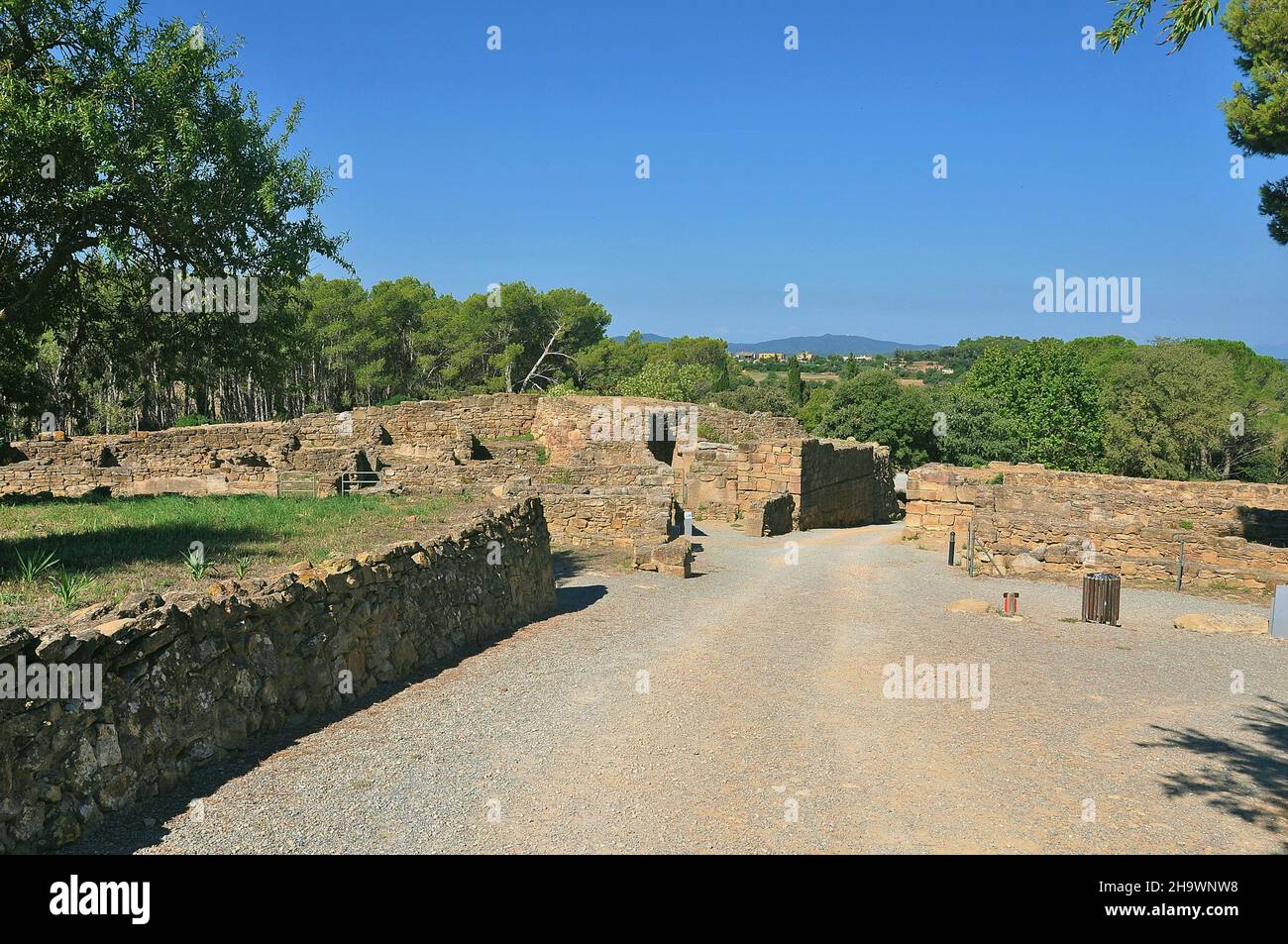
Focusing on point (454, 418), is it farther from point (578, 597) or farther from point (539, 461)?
point (578, 597)

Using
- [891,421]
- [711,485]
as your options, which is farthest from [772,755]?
[891,421]

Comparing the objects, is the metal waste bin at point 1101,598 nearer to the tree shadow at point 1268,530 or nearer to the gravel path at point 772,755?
the gravel path at point 772,755

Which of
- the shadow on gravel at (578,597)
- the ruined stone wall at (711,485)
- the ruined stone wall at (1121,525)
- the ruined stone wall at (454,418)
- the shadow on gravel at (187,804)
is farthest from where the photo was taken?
the ruined stone wall at (454,418)

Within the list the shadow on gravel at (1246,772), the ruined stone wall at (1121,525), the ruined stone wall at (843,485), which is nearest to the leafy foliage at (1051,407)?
the ruined stone wall at (843,485)

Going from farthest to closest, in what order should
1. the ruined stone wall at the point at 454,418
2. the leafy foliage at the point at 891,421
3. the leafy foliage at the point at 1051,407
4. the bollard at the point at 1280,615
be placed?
1. the leafy foliage at the point at 1051,407
2. the leafy foliage at the point at 891,421
3. the ruined stone wall at the point at 454,418
4. the bollard at the point at 1280,615

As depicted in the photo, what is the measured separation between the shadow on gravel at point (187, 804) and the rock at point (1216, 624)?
485 inches

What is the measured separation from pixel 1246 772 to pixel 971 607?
7.48 metres

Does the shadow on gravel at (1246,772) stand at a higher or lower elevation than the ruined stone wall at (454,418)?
lower

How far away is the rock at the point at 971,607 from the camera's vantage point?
47.9 feet

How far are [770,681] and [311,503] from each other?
8.77 metres

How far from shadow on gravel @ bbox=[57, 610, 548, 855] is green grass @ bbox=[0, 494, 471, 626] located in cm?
153

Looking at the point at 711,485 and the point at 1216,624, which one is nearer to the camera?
the point at 1216,624

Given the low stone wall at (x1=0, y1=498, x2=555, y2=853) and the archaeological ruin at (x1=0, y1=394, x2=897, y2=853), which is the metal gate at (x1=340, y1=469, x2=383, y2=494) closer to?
the archaeological ruin at (x1=0, y1=394, x2=897, y2=853)

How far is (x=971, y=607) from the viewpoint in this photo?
577 inches
